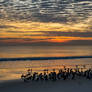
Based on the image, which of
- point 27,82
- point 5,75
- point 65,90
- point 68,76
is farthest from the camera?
point 5,75

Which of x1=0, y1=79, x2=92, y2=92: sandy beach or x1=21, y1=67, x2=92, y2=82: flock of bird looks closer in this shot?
x1=0, y1=79, x2=92, y2=92: sandy beach

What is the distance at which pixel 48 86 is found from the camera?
71.5 feet

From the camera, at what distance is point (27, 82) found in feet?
77.4

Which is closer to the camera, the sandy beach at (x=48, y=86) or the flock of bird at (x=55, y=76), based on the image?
the sandy beach at (x=48, y=86)

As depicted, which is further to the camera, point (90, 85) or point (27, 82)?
point (27, 82)

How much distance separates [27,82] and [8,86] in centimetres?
240

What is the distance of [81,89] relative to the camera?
2094 centimetres

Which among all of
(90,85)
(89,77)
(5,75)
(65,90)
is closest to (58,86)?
(65,90)

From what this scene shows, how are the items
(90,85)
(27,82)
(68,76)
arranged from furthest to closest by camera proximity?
(68,76), (27,82), (90,85)

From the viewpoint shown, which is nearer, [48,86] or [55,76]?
[48,86]

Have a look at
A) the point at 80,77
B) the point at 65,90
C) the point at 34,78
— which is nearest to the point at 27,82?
the point at 34,78

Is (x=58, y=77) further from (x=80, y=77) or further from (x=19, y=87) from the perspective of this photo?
(x=19, y=87)

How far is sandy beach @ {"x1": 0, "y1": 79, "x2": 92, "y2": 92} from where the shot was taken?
20672 mm

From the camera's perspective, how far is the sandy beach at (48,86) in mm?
20672
